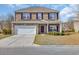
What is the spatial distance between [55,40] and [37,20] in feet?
3.00

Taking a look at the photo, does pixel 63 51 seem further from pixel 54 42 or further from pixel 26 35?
pixel 26 35

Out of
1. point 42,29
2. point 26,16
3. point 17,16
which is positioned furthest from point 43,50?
point 17,16

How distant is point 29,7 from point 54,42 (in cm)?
143

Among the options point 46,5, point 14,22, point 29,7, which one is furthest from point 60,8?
point 14,22

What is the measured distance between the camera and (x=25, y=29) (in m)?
8.80

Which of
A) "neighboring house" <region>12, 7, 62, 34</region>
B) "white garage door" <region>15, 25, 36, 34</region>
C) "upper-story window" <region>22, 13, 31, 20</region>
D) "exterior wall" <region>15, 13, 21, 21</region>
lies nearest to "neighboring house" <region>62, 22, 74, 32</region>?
"neighboring house" <region>12, 7, 62, 34</region>

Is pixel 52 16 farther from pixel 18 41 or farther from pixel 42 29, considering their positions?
pixel 18 41

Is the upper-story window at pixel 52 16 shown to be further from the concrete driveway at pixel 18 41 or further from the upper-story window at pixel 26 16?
the concrete driveway at pixel 18 41

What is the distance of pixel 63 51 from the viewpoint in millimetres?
8414

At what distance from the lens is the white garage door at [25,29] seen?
28.6 ft

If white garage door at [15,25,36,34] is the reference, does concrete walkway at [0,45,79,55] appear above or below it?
below

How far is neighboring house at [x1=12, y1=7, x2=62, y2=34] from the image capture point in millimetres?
8594

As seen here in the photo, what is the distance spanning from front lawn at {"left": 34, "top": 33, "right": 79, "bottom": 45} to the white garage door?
1.04 feet

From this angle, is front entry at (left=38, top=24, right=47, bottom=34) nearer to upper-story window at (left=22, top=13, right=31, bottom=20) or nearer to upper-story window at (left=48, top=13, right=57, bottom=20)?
upper-story window at (left=48, top=13, right=57, bottom=20)
